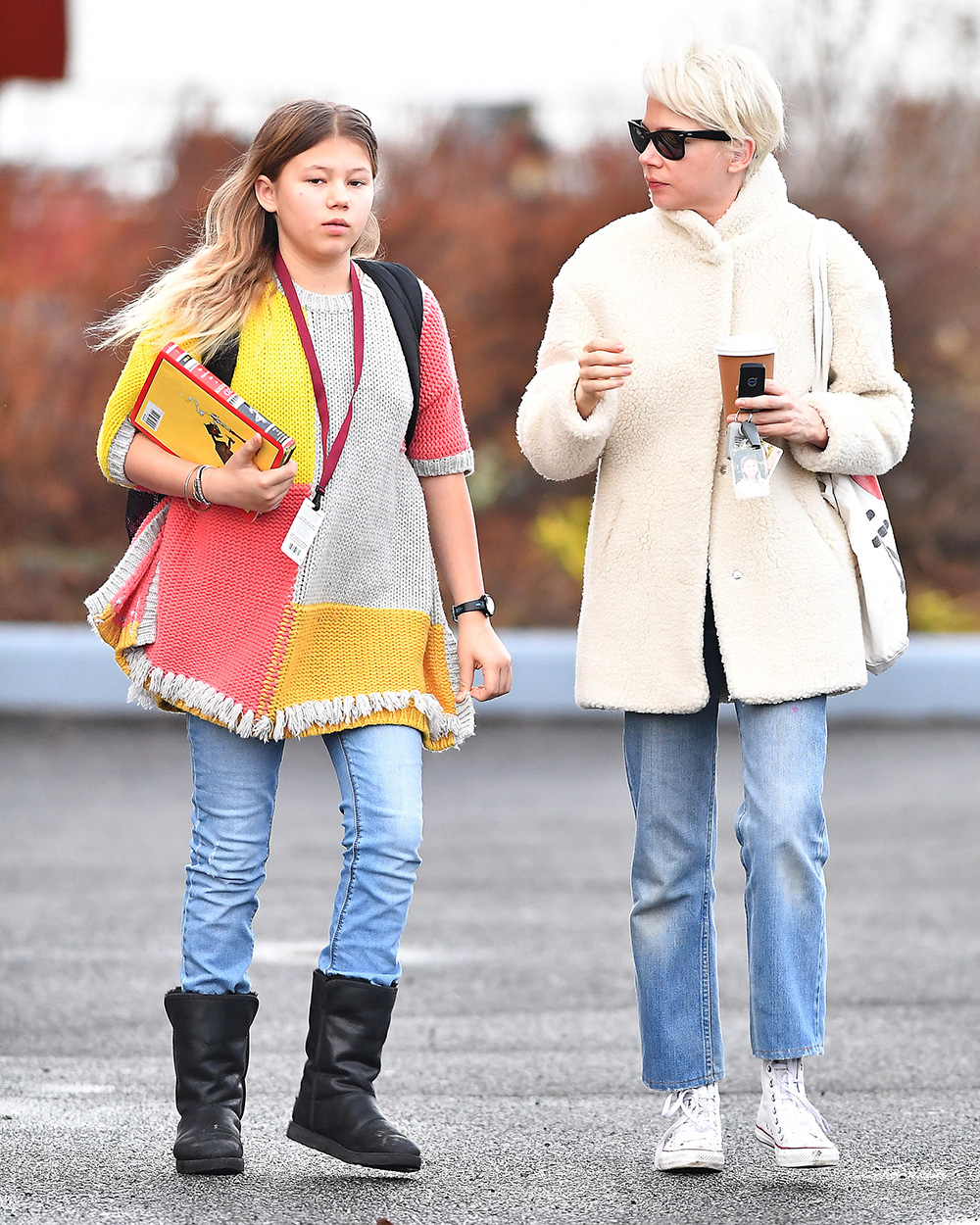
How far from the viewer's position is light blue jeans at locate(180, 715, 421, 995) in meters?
3.58

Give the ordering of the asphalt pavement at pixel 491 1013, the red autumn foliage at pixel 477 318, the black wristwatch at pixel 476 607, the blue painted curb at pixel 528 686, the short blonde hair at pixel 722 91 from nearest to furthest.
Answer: the asphalt pavement at pixel 491 1013 < the short blonde hair at pixel 722 91 < the black wristwatch at pixel 476 607 < the blue painted curb at pixel 528 686 < the red autumn foliage at pixel 477 318

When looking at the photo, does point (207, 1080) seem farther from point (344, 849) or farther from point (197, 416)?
point (197, 416)

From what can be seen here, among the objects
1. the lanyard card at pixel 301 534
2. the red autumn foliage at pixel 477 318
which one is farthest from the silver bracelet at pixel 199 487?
the red autumn foliage at pixel 477 318

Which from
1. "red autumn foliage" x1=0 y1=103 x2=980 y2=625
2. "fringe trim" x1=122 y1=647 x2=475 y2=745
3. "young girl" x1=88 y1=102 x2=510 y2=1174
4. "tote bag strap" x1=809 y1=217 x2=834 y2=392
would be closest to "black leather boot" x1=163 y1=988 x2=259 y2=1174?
"young girl" x1=88 y1=102 x2=510 y2=1174

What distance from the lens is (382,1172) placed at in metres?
3.64

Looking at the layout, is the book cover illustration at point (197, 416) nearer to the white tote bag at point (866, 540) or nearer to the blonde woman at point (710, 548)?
the blonde woman at point (710, 548)

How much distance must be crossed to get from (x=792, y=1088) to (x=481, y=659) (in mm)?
989

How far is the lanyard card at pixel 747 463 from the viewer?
11.5ft

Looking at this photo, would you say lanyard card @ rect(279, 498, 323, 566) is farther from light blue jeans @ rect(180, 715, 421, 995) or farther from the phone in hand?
the phone in hand

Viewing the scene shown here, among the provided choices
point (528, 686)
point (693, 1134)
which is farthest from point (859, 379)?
point (528, 686)

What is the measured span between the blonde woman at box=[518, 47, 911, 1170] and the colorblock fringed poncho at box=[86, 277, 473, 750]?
0.31 m

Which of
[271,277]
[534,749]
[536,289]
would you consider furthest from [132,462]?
[536,289]

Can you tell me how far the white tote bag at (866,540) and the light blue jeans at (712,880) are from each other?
18cm

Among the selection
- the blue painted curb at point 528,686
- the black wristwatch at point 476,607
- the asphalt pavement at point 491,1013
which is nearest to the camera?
the asphalt pavement at point 491,1013
